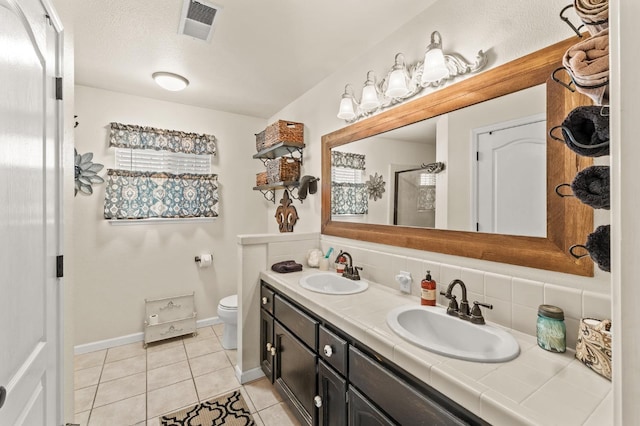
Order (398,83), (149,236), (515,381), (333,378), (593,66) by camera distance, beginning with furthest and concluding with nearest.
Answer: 1. (149,236)
2. (398,83)
3. (333,378)
4. (515,381)
5. (593,66)

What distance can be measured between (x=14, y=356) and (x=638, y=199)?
146 centimetres

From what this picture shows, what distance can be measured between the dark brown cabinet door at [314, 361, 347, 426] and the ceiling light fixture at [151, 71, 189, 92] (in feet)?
8.07

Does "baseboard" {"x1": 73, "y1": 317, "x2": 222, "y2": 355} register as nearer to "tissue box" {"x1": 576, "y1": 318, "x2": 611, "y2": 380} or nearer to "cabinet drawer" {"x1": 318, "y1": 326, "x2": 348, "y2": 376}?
"cabinet drawer" {"x1": 318, "y1": 326, "x2": 348, "y2": 376}

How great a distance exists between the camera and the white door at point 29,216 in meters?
0.78

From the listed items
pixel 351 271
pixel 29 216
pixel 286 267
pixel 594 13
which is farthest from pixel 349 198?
pixel 29 216

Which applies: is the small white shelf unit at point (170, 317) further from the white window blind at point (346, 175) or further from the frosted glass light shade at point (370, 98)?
the frosted glass light shade at point (370, 98)

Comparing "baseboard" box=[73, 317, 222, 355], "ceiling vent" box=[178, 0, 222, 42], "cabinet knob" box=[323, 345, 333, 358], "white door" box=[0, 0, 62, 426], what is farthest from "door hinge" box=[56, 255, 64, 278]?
"baseboard" box=[73, 317, 222, 355]

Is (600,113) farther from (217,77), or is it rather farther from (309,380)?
(217,77)

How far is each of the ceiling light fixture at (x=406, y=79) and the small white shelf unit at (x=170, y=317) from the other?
8.18ft

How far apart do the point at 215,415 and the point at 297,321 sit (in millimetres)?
892

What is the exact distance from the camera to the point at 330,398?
142 centimetres

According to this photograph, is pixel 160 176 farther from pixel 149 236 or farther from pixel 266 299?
pixel 266 299

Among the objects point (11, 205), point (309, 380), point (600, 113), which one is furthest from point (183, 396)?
point (600, 113)

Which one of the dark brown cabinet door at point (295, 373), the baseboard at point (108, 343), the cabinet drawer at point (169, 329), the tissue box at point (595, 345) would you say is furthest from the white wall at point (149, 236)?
the tissue box at point (595, 345)
